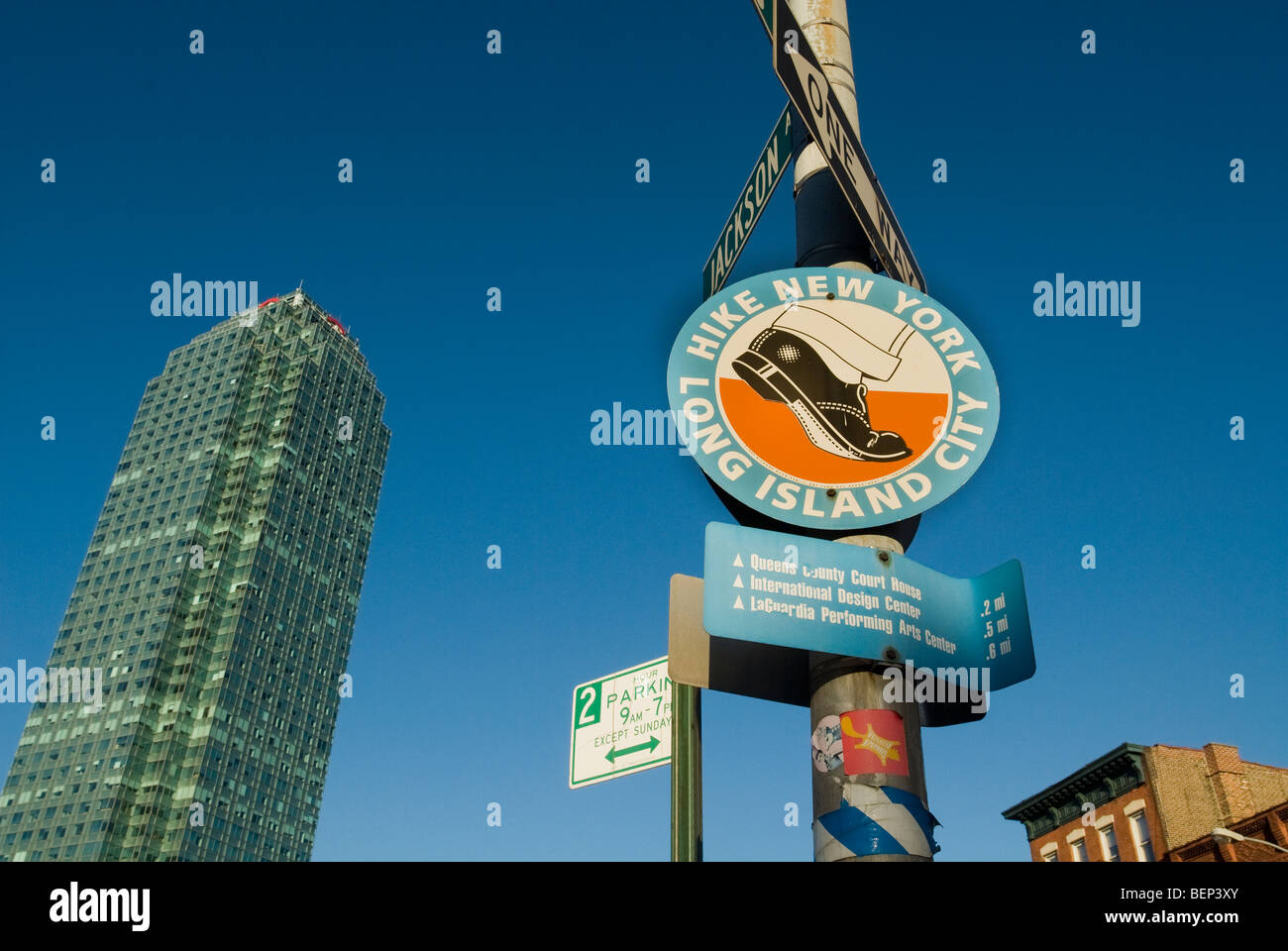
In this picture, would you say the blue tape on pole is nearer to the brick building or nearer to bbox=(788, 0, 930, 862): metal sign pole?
bbox=(788, 0, 930, 862): metal sign pole

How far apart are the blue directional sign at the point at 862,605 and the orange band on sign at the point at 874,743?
13.4 inches

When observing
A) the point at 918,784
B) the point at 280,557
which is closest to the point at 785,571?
the point at 918,784

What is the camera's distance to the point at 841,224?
798 cm

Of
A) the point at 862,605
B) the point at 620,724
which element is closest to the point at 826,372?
the point at 862,605

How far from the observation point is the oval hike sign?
6367 mm

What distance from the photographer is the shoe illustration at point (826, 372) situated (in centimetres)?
659

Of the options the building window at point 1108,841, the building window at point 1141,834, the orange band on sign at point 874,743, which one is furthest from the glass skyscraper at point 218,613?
the orange band on sign at point 874,743

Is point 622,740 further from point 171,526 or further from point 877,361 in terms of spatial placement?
point 171,526

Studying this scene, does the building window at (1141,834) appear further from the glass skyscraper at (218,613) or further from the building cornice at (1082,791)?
the glass skyscraper at (218,613)

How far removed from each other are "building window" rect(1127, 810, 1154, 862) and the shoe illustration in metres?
35.3

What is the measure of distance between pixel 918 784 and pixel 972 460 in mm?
2023

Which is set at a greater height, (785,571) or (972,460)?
(972,460)

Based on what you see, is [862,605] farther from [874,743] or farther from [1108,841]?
[1108,841]
